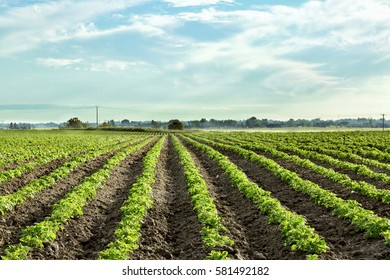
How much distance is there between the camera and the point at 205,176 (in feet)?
67.9

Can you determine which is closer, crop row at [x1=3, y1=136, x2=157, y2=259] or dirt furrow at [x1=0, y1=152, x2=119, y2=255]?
crop row at [x1=3, y1=136, x2=157, y2=259]

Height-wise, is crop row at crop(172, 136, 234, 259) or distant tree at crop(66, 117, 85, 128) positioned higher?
distant tree at crop(66, 117, 85, 128)

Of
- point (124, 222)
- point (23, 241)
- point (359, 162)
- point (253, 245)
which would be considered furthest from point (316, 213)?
point (359, 162)

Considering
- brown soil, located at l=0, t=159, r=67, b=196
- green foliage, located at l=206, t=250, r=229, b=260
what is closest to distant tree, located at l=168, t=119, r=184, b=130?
brown soil, located at l=0, t=159, r=67, b=196

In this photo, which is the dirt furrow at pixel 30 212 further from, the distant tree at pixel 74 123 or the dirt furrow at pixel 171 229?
the distant tree at pixel 74 123

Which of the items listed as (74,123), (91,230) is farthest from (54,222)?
(74,123)

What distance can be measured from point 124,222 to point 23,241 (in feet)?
8.11

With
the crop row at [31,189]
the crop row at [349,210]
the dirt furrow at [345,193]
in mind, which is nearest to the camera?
the crop row at [349,210]

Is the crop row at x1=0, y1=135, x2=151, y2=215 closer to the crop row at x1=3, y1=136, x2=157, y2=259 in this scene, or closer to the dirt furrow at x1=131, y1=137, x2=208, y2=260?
the crop row at x1=3, y1=136, x2=157, y2=259

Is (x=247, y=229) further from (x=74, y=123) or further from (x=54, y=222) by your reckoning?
(x=74, y=123)

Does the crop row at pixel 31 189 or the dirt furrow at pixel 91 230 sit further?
the crop row at pixel 31 189

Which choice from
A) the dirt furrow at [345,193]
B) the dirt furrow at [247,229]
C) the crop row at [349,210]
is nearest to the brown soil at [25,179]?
the dirt furrow at [247,229]

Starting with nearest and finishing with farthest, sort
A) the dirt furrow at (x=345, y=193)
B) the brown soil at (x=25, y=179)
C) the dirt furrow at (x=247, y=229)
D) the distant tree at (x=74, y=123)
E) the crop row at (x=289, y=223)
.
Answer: the crop row at (x=289, y=223)
the dirt furrow at (x=247, y=229)
the dirt furrow at (x=345, y=193)
the brown soil at (x=25, y=179)
the distant tree at (x=74, y=123)

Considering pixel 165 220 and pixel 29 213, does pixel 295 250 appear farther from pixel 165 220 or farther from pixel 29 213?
pixel 29 213
